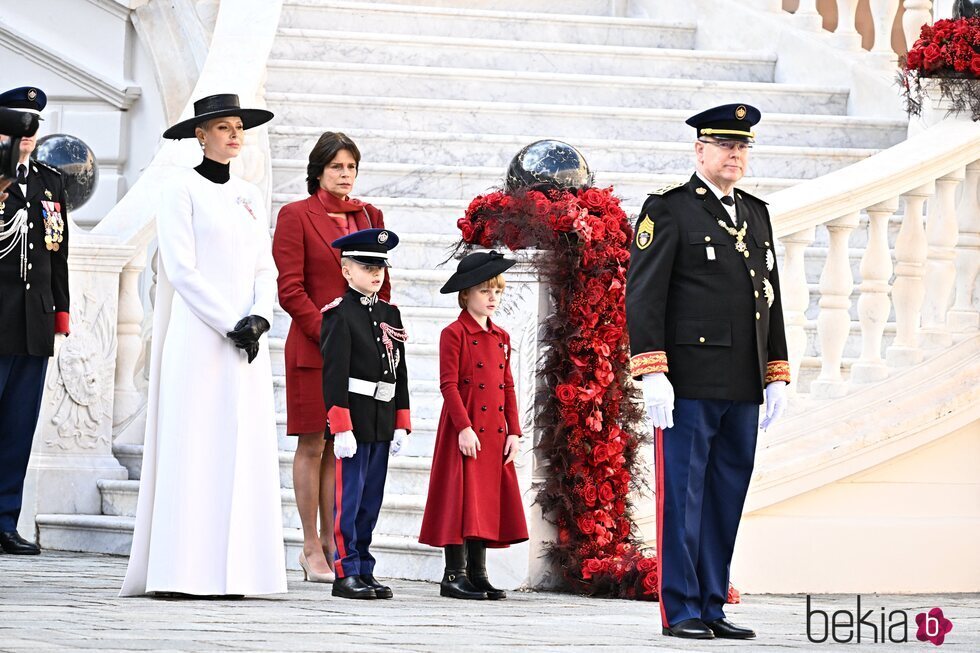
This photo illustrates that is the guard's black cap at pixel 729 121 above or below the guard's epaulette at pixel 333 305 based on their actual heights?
above

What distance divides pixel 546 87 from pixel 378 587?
16.0ft

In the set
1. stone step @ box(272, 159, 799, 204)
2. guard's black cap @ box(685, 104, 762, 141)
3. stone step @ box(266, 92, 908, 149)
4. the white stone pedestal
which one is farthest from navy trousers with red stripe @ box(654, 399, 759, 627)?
stone step @ box(266, 92, 908, 149)

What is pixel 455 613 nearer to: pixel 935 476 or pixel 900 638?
pixel 900 638

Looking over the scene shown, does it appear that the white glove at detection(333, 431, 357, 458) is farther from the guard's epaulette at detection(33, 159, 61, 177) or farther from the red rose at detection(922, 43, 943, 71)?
the red rose at detection(922, 43, 943, 71)

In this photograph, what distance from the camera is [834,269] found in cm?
766

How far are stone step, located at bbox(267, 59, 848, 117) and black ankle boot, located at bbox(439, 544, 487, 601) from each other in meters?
4.44

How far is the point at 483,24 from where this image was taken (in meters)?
11.8

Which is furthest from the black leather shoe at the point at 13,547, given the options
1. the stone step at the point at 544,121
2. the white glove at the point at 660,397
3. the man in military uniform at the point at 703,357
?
the white glove at the point at 660,397

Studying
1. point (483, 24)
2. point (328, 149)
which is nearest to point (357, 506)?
point (328, 149)

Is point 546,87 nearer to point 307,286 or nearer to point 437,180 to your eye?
point 437,180

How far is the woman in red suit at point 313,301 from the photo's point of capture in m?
7.16

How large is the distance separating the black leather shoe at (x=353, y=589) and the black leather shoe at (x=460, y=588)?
327 mm

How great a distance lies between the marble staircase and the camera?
9078 millimetres

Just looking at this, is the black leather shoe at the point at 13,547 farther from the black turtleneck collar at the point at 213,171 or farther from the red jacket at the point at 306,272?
the black turtleneck collar at the point at 213,171
